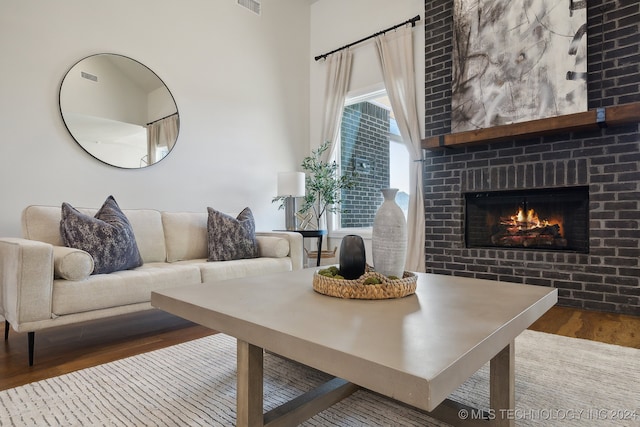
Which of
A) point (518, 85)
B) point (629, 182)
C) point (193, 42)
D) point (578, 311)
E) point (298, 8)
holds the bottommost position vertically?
point (578, 311)

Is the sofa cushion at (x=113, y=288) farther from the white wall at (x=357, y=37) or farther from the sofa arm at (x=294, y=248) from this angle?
the white wall at (x=357, y=37)

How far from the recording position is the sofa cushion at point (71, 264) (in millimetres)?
1819

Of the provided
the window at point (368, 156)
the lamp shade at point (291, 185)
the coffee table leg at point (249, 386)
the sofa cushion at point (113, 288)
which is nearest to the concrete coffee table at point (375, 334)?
the coffee table leg at point (249, 386)

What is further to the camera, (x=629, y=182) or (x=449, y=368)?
(x=629, y=182)

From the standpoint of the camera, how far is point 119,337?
2.15m

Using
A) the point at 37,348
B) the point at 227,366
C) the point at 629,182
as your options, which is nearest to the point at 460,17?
the point at 629,182

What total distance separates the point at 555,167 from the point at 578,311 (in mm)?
1107

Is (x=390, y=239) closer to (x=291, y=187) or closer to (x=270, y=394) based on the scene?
(x=270, y=394)

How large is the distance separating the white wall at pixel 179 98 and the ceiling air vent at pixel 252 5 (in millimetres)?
53

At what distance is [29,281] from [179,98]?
2287 millimetres

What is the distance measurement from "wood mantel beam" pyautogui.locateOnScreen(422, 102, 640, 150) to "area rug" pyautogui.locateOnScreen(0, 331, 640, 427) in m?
1.56

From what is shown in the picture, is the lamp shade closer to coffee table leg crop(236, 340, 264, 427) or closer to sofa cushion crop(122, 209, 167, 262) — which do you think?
sofa cushion crop(122, 209, 167, 262)

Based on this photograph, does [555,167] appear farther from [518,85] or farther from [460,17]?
[460,17]

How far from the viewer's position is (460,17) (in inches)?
132
